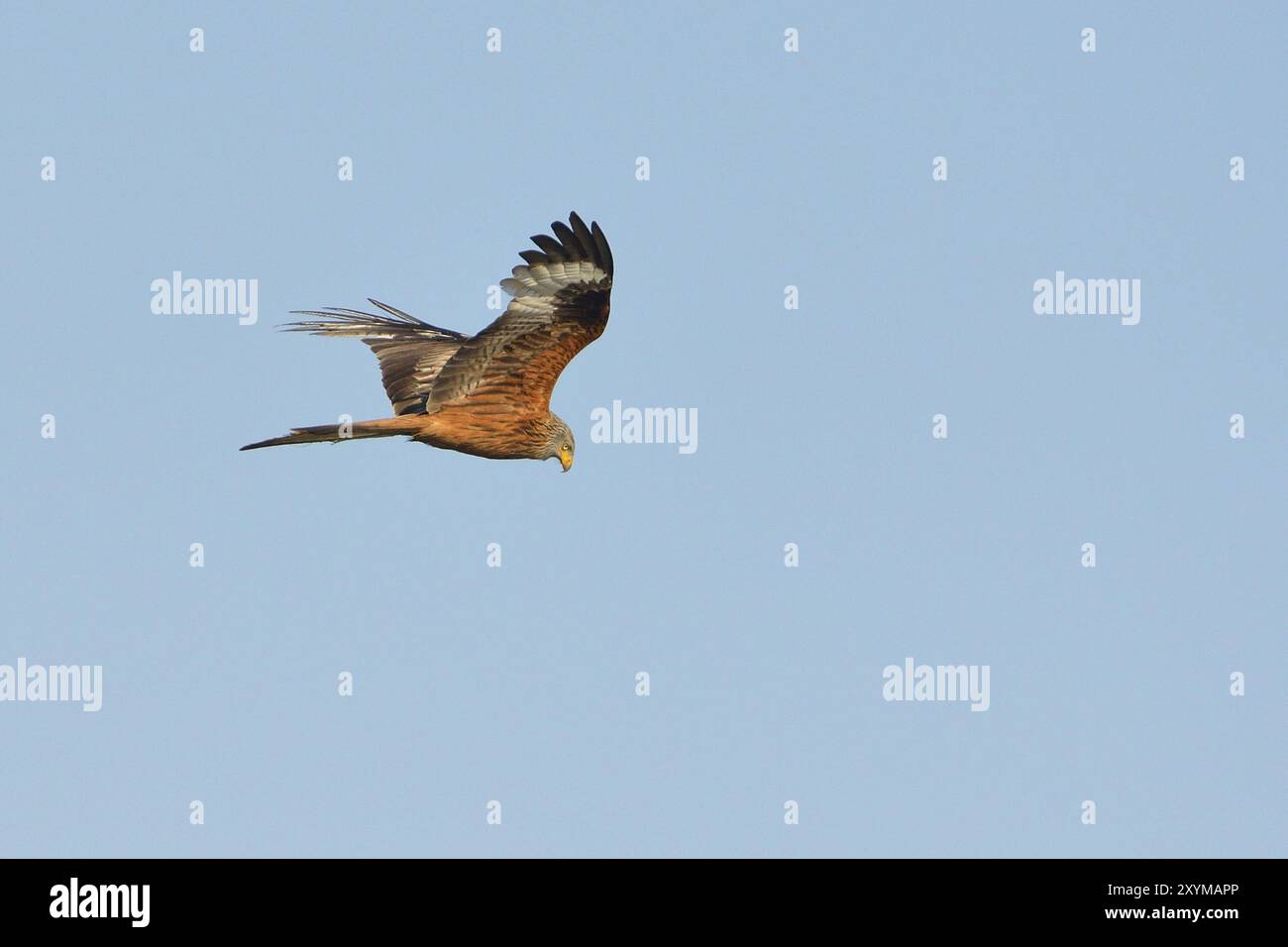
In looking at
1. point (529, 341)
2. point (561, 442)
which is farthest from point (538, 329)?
point (561, 442)

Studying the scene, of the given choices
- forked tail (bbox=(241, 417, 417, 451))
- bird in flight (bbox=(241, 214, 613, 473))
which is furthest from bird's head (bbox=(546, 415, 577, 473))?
forked tail (bbox=(241, 417, 417, 451))

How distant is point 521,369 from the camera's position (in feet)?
55.1

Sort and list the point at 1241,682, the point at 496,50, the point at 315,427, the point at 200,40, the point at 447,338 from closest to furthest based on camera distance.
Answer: the point at 315,427 < the point at 447,338 < the point at 496,50 < the point at 200,40 < the point at 1241,682

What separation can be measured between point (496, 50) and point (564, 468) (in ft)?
20.7

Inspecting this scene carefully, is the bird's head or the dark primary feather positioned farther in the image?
the bird's head

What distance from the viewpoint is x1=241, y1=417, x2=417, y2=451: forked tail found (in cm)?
1525

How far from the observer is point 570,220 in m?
15.6

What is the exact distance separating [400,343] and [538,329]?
2.86 meters

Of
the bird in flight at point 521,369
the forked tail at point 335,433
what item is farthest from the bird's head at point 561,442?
the forked tail at point 335,433

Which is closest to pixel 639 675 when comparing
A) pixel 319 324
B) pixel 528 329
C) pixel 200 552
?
pixel 200 552

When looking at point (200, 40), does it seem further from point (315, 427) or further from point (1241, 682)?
point (1241, 682)

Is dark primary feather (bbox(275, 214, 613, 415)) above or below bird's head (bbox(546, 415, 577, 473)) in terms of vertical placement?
above

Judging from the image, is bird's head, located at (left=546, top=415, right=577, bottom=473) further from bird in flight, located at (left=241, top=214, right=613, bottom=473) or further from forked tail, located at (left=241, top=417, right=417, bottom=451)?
forked tail, located at (left=241, top=417, right=417, bottom=451)
